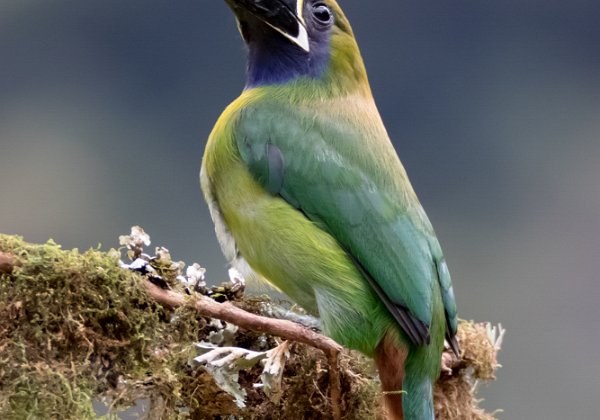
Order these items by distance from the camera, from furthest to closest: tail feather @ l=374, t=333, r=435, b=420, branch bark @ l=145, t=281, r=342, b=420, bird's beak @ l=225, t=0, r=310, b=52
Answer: bird's beak @ l=225, t=0, r=310, b=52, tail feather @ l=374, t=333, r=435, b=420, branch bark @ l=145, t=281, r=342, b=420

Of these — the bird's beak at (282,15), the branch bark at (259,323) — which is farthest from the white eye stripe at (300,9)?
the branch bark at (259,323)

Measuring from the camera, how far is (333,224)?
2.17 meters

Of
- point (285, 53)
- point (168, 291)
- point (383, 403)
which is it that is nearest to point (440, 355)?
point (383, 403)

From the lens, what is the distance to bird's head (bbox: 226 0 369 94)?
2436 millimetres

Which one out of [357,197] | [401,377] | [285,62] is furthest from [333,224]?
[285,62]

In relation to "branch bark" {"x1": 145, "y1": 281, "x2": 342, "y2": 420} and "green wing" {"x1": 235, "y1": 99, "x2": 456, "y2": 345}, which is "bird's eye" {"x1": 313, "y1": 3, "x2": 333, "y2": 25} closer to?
"green wing" {"x1": 235, "y1": 99, "x2": 456, "y2": 345}

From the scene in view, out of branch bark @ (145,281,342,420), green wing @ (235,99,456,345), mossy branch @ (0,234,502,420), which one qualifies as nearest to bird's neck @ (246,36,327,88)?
green wing @ (235,99,456,345)

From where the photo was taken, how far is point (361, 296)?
2109 millimetres

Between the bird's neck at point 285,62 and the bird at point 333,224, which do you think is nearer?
the bird at point 333,224

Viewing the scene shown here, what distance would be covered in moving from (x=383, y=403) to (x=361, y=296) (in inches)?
9.8

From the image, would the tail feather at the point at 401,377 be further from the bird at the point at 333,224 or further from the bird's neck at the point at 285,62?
the bird's neck at the point at 285,62

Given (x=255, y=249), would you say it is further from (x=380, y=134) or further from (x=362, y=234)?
(x=380, y=134)

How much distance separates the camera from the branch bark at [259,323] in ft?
5.92

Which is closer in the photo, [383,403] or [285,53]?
[383,403]
